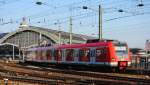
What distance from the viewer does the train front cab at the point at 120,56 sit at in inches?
1339

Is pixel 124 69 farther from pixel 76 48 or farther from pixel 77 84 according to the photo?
pixel 77 84

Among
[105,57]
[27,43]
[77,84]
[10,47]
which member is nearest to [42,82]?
[77,84]

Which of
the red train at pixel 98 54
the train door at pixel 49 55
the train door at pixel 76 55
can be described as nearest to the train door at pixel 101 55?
the red train at pixel 98 54

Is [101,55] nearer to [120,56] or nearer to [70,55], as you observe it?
[120,56]

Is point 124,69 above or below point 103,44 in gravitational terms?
below

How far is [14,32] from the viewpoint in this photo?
379 ft

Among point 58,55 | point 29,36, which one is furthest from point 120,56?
point 29,36

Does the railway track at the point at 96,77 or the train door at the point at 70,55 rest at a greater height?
the train door at the point at 70,55

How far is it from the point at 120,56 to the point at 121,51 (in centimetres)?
48

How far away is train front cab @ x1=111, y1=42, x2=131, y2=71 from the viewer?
34.0 m

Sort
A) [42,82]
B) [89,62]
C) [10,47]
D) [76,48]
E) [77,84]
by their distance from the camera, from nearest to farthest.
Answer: [77,84], [42,82], [89,62], [76,48], [10,47]

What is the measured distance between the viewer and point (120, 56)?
34656 mm

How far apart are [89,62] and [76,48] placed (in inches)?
137

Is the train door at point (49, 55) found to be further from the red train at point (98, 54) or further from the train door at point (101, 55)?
the train door at point (101, 55)
